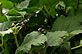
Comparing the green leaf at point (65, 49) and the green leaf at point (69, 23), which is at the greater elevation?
the green leaf at point (69, 23)

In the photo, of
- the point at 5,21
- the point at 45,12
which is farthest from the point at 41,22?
the point at 5,21

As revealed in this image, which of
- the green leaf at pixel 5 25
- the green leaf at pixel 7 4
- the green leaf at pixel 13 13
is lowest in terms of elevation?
the green leaf at pixel 5 25

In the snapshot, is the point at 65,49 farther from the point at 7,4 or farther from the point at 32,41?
the point at 7,4

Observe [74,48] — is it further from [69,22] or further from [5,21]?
[5,21]

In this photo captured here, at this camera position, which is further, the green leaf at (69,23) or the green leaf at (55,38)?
the green leaf at (69,23)

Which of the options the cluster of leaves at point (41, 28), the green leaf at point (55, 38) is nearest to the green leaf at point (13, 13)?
the cluster of leaves at point (41, 28)

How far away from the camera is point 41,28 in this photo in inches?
28.5

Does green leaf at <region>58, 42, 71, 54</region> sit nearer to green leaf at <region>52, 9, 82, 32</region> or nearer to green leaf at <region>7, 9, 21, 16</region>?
green leaf at <region>52, 9, 82, 32</region>

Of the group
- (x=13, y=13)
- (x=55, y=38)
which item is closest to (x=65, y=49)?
(x=55, y=38)

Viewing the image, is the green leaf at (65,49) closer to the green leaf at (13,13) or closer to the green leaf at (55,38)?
the green leaf at (55,38)

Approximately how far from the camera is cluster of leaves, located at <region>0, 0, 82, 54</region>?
25.4 inches

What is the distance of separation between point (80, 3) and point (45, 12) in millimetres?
153

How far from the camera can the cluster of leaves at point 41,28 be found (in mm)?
644

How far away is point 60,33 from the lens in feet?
2.16
